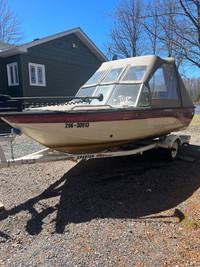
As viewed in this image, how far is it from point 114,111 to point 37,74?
1084 centimetres

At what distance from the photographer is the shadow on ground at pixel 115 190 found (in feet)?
10.2

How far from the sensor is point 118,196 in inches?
141

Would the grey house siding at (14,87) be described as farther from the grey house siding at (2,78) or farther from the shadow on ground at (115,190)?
the shadow on ground at (115,190)

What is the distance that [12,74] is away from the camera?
515 inches

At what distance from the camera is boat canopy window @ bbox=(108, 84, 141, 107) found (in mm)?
4410

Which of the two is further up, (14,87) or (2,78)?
(2,78)

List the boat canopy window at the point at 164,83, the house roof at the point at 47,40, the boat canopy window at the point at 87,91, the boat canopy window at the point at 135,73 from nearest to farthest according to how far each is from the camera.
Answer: the boat canopy window at the point at 135,73 < the boat canopy window at the point at 164,83 < the boat canopy window at the point at 87,91 < the house roof at the point at 47,40

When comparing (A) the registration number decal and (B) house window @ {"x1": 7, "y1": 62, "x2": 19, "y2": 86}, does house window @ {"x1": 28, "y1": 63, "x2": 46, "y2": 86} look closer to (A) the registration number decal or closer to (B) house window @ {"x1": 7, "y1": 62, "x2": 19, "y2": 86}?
(B) house window @ {"x1": 7, "y1": 62, "x2": 19, "y2": 86}

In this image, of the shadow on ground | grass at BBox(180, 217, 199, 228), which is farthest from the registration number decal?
grass at BBox(180, 217, 199, 228)

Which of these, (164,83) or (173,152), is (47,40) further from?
(173,152)

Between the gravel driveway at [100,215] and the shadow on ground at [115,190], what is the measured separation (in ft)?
0.04

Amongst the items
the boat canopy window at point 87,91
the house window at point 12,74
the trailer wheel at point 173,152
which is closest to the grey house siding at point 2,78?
the house window at point 12,74

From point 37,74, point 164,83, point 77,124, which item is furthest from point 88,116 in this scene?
point 37,74

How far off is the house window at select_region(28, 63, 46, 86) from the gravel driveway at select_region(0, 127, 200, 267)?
950cm
